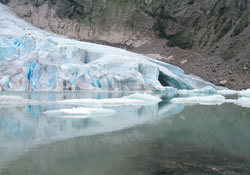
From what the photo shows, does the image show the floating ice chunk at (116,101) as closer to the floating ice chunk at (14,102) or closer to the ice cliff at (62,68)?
the floating ice chunk at (14,102)

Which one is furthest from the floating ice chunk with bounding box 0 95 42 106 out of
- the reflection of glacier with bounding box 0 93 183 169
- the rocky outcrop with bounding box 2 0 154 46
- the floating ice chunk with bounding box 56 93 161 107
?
the rocky outcrop with bounding box 2 0 154 46

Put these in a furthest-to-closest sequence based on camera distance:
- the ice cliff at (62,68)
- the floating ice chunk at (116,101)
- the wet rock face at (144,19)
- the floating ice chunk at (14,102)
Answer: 1. the wet rock face at (144,19)
2. the ice cliff at (62,68)
3. the floating ice chunk at (116,101)
4. the floating ice chunk at (14,102)

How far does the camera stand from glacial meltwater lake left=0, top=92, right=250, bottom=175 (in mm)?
2291

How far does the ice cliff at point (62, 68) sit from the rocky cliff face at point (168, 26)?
9.36 meters

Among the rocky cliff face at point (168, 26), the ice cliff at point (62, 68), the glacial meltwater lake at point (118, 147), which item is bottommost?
the glacial meltwater lake at point (118, 147)

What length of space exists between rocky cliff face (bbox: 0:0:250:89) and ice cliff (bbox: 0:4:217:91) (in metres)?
9.36

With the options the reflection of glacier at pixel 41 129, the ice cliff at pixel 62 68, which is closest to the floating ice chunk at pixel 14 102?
the reflection of glacier at pixel 41 129

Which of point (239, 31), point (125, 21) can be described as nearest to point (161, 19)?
point (125, 21)

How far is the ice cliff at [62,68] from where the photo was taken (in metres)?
11.4

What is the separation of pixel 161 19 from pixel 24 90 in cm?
2215

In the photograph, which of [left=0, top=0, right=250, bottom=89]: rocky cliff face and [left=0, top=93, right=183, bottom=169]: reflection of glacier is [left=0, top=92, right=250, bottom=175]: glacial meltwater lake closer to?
[left=0, top=93, right=183, bottom=169]: reflection of glacier

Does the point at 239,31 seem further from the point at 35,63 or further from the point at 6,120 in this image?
the point at 6,120

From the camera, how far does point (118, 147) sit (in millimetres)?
3037

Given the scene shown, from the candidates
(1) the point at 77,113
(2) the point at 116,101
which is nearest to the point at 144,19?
(2) the point at 116,101
